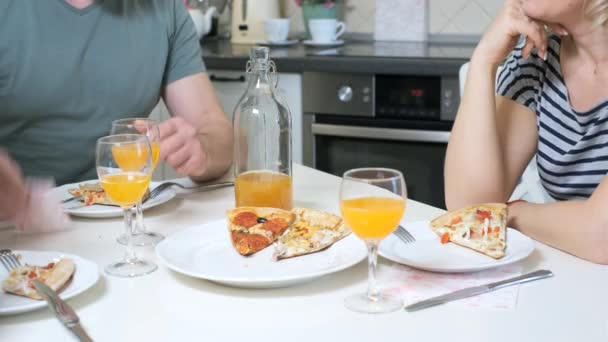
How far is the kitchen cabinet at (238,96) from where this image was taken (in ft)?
8.98

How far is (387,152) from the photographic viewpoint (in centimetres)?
268

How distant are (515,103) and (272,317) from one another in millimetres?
884

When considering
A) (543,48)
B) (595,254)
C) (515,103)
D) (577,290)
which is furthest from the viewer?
(515,103)

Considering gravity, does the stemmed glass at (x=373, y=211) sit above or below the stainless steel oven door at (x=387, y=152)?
above

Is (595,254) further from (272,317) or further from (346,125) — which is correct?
(346,125)

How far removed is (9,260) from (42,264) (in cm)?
4

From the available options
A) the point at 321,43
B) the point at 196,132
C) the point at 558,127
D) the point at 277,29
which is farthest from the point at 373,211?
the point at 277,29

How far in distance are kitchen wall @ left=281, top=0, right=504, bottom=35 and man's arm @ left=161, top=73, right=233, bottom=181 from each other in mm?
1480

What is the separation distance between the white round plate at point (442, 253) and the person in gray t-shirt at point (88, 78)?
19.9 inches

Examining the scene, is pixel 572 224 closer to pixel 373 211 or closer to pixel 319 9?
pixel 373 211

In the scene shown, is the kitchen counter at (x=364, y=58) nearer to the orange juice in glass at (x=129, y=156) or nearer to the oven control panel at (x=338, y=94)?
the oven control panel at (x=338, y=94)

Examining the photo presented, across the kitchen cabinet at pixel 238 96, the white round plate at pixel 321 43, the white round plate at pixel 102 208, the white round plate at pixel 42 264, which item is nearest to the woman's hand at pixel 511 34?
the white round plate at pixel 102 208

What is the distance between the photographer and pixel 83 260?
1068 millimetres

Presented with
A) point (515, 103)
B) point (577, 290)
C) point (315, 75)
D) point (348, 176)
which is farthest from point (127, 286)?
point (315, 75)
